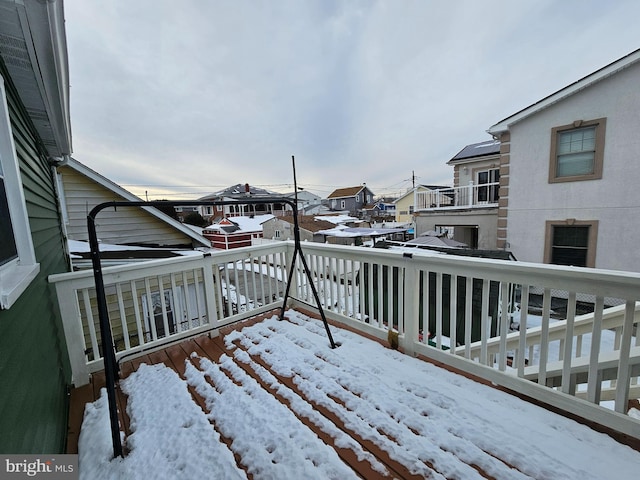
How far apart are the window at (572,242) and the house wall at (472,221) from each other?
1476 millimetres

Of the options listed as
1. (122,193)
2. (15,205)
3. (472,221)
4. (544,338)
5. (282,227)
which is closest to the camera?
(15,205)

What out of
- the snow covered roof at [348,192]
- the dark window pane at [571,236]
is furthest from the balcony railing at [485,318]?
the snow covered roof at [348,192]

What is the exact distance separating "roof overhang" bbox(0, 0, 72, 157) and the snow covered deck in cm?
218

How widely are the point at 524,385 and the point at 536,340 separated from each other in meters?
0.61

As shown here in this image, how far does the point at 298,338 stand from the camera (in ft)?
8.54

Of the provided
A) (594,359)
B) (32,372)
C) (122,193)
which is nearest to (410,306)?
(594,359)

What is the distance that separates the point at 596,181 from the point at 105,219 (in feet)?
36.5

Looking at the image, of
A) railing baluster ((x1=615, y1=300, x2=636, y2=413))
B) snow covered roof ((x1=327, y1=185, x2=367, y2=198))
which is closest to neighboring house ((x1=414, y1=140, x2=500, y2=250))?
railing baluster ((x1=615, y1=300, x2=636, y2=413))

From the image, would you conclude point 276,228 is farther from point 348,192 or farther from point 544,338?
point 348,192

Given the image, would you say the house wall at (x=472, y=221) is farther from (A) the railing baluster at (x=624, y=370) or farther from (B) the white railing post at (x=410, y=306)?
(A) the railing baluster at (x=624, y=370)

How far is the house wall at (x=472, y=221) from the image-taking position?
8.21m

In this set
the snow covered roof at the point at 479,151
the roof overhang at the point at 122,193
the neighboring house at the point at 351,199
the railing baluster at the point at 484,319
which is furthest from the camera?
the neighboring house at the point at 351,199

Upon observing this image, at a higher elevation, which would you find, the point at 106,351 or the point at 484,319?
the point at 106,351

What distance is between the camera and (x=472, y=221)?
868cm
